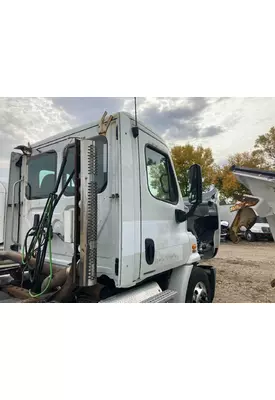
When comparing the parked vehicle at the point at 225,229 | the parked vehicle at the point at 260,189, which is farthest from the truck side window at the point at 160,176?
the parked vehicle at the point at 225,229

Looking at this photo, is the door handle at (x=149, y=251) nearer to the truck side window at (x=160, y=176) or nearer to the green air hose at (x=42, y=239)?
the truck side window at (x=160, y=176)

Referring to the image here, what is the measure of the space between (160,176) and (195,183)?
35cm

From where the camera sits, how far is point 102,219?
6.54 ft

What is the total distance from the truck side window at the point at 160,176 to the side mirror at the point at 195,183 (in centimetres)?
26

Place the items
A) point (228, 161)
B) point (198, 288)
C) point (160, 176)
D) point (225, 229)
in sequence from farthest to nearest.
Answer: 1. point (225, 229)
2. point (228, 161)
3. point (198, 288)
4. point (160, 176)

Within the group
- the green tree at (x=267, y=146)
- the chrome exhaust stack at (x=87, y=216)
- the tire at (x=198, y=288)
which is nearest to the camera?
the chrome exhaust stack at (x=87, y=216)

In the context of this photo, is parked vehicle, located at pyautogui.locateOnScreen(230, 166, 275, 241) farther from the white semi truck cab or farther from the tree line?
the white semi truck cab

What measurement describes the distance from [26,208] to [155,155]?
1511 mm

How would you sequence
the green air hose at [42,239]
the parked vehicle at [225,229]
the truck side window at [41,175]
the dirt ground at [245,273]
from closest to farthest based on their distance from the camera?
the green air hose at [42,239] < the truck side window at [41,175] < the dirt ground at [245,273] < the parked vehicle at [225,229]

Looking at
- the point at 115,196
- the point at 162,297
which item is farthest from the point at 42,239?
the point at 162,297

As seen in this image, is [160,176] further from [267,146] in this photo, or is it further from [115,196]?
[267,146]

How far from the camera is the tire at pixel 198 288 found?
269 centimetres

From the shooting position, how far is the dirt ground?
4.29 m

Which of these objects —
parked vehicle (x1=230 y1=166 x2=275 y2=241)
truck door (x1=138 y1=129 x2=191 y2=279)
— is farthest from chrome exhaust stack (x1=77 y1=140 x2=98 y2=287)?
parked vehicle (x1=230 y1=166 x2=275 y2=241)
